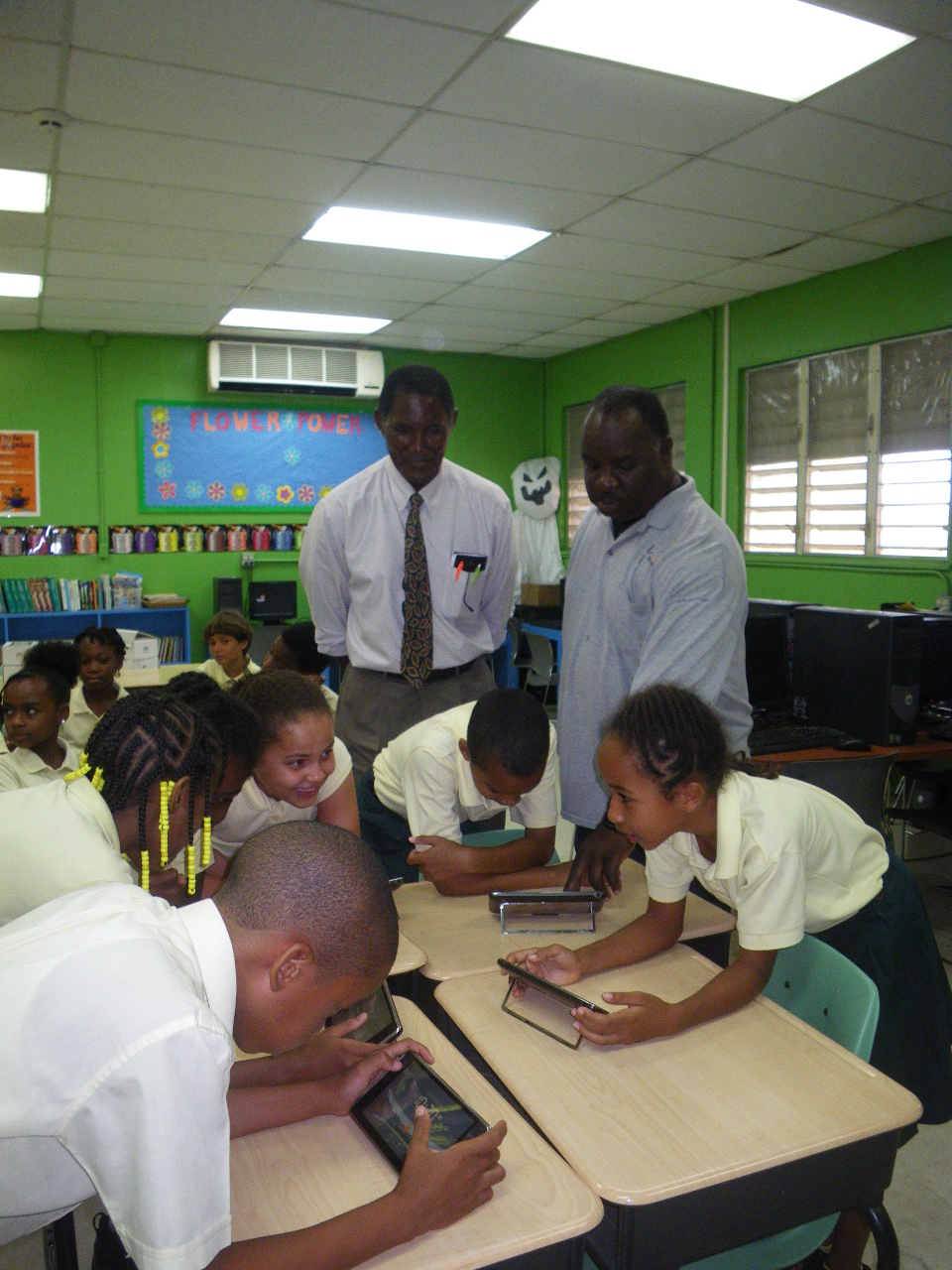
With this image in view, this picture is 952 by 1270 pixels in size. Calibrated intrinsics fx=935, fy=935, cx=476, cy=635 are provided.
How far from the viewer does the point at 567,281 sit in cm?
545

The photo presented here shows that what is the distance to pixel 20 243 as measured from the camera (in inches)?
182

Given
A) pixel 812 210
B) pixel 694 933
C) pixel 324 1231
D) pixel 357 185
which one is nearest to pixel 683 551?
pixel 694 933

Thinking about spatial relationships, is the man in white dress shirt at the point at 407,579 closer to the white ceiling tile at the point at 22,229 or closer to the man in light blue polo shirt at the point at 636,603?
the man in light blue polo shirt at the point at 636,603

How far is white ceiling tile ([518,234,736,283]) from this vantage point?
471 centimetres

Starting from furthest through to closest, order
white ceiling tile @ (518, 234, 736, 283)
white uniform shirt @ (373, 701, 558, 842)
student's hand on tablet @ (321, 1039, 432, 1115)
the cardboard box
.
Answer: the cardboard box
white ceiling tile @ (518, 234, 736, 283)
white uniform shirt @ (373, 701, 558, 842)
student's hand on tablet @ (321, 1039, 432, 1115)

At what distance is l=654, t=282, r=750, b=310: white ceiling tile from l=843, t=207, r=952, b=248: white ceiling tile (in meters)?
1.09

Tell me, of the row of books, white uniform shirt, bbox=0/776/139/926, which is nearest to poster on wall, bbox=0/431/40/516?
the row of books

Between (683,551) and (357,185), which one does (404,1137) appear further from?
(357,185)


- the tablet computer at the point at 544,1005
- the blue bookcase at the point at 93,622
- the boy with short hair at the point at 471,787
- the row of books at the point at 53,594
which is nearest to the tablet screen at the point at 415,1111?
the tablet computer at the point at 544,1005

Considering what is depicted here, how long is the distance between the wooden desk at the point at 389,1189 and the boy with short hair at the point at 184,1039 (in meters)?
0.03

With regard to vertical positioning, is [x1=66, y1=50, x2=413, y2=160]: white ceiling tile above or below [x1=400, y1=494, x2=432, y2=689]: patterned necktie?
above

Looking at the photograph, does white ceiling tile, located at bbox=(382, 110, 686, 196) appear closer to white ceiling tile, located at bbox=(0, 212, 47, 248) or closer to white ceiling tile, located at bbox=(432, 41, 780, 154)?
white ceiling tile, located at bbox=(432, 41, 780, 154)

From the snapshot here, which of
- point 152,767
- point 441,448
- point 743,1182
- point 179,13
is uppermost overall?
point 179,13

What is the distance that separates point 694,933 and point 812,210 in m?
3.57
